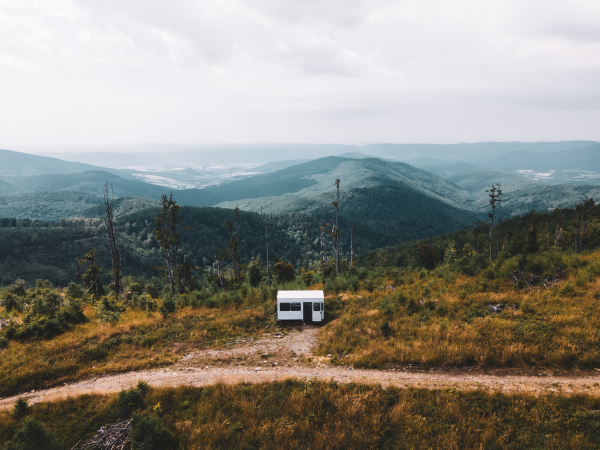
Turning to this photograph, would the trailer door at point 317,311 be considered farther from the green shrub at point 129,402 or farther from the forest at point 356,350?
the green shrub at point 129,402

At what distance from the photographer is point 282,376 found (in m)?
14.3

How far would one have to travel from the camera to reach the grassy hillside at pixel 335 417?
381 inches

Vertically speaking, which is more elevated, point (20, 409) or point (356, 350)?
point (20, 409)

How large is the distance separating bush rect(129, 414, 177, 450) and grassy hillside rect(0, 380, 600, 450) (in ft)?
0.74

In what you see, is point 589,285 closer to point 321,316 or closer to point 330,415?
point 321,316

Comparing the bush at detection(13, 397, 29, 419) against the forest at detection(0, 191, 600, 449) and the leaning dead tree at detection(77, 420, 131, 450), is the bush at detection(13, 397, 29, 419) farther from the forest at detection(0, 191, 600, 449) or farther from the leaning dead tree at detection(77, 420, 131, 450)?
the leaning dead tree at detection(77, 420, 131, 450)

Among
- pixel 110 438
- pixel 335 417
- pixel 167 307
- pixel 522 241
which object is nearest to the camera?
pixel 110 438

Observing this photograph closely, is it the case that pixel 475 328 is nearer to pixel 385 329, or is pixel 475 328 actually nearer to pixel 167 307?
pixel 385 329

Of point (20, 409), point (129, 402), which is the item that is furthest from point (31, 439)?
point (20, 409)

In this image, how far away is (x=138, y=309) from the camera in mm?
27250

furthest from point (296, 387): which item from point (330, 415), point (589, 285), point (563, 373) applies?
point (589, 285)

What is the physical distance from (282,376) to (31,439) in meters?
9.62

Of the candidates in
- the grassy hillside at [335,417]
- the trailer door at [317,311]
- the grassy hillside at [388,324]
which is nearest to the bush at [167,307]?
the grassy hillside at [388,324]

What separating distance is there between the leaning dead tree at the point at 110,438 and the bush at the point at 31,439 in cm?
122
